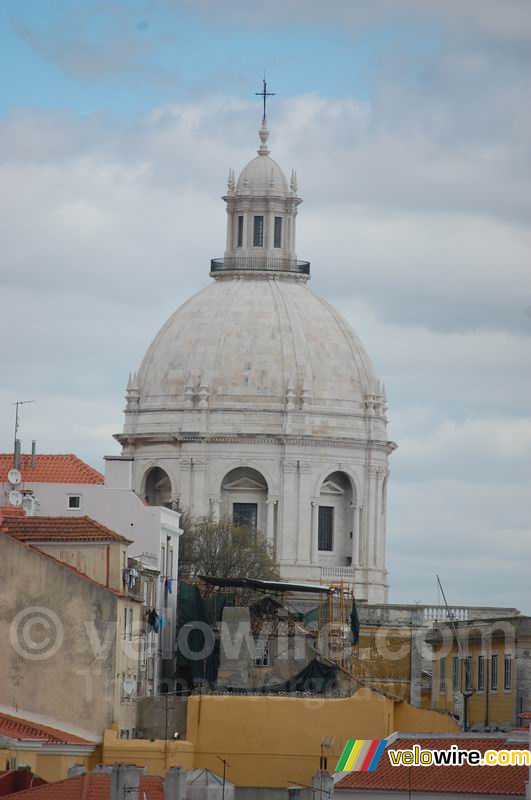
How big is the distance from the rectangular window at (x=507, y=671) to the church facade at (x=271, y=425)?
54059 millimetres

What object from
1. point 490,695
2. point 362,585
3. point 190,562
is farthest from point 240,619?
point 362,585

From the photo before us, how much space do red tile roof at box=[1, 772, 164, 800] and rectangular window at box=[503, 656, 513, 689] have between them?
33.4 m

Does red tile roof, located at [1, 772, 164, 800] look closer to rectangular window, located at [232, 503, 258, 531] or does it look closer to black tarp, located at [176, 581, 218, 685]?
black tarp, located at [176, 581, 218, 685]

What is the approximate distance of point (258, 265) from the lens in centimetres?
16312

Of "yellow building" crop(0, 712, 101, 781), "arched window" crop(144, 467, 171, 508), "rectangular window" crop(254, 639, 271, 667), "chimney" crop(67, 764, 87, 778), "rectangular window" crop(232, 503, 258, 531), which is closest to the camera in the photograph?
"chimney" crop(67, 764, 87, 778)

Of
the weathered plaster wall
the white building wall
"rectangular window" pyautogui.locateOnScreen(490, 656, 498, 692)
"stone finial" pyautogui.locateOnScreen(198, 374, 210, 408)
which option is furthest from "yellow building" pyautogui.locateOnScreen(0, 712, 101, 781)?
"stone finial" pyautogui.locateOnScreen(198, 374, 210, 408)

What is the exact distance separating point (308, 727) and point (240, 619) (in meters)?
11.6

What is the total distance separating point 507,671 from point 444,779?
94.6 feet

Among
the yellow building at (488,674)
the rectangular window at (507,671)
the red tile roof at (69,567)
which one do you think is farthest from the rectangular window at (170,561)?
the red tile roof at (69,567)

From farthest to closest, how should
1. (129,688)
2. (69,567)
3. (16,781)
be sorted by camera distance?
(129,688) < (69,567) < (16,781)

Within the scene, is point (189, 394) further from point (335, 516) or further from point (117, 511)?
point (117, 511)

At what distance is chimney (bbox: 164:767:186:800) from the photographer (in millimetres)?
67438

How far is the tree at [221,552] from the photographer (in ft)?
426

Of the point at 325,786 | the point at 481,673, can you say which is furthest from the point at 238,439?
the point at 325,786
